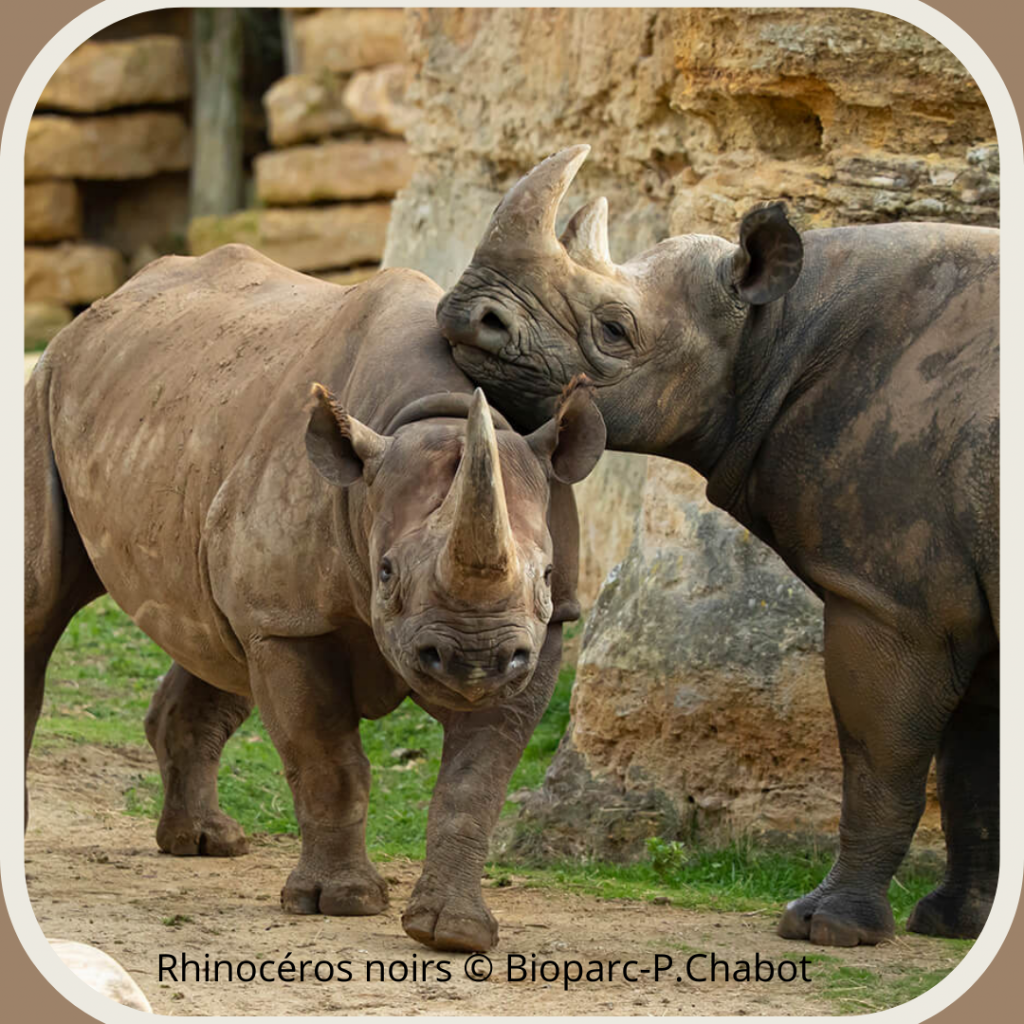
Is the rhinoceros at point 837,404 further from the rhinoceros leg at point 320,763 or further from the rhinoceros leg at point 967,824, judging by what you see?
the rhinoceros leg at point 320,763

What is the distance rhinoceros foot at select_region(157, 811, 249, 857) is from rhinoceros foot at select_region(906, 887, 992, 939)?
3.00m

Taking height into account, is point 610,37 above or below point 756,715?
above

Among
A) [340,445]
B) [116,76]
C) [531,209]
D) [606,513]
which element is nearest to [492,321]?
[531,209]

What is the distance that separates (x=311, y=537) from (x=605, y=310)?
129 centimetres

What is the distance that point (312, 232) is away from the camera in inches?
918

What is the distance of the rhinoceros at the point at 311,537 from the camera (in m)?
6.48

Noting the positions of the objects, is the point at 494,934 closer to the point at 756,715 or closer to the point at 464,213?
the point at 756,715

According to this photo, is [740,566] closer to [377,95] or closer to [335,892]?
[335,892]

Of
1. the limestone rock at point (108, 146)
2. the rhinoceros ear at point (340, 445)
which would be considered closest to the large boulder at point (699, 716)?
the rhinoceros ear at point (340, 445)

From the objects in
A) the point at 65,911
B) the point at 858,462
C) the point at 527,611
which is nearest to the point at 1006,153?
the point at 858,462

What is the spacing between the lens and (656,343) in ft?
24.5

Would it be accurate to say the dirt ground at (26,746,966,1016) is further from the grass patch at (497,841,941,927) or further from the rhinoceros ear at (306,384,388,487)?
the rhinoceros ear at (306,384,388,487)

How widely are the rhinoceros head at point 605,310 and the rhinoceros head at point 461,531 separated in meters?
0.35

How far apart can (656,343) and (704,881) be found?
8.38ft
